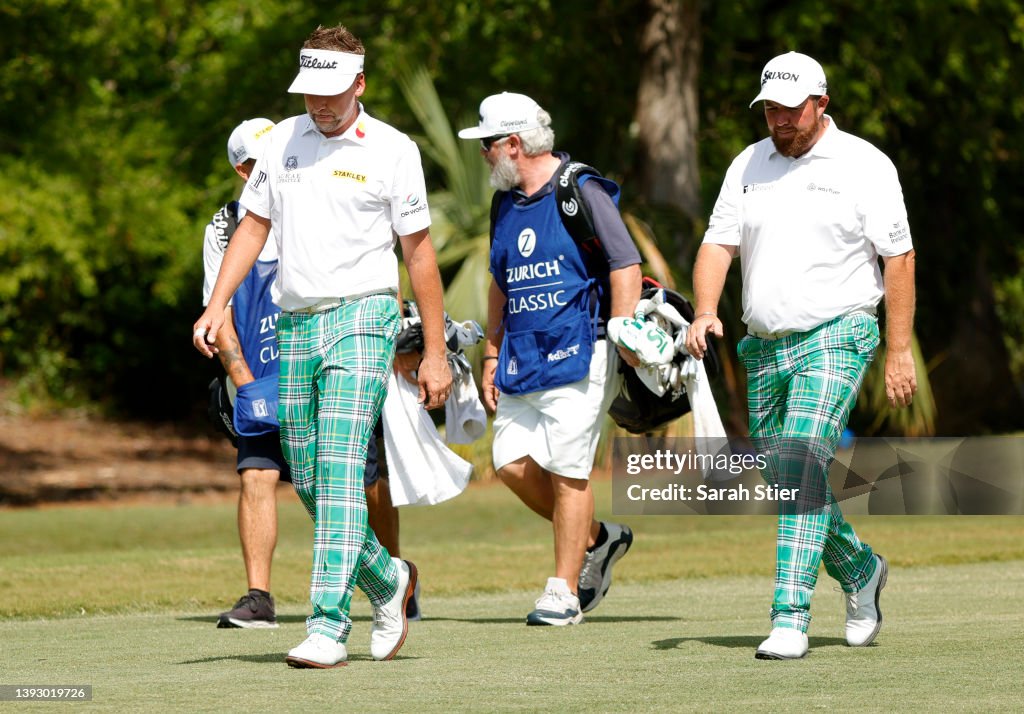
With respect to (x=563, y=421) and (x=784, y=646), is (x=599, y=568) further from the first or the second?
(x=784, y=646)

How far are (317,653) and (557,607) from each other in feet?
5.86

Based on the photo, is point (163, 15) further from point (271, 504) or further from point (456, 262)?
point (271, 504)

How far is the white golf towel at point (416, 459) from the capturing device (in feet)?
21.7

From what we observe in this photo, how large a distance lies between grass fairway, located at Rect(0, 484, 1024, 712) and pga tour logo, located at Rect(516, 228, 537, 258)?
154 centimetres

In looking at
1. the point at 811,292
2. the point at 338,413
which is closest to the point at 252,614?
the point at 338,413

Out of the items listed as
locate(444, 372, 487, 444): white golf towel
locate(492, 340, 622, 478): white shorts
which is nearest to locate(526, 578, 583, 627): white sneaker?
locate(492, 340, 622, 478): white shorts

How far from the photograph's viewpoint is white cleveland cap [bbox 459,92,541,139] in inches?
295

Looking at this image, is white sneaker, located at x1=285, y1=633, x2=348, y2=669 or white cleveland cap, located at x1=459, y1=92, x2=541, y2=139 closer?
white sneaker, located at x1=285, y1=633, x2=348, y2=669

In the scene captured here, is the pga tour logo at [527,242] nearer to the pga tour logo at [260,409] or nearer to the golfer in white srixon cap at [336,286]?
the pga tour logo at [260,409]

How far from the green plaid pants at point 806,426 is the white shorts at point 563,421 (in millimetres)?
1337

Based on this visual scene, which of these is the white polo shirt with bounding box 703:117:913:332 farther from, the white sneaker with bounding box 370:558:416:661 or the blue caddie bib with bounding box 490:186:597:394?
the white sneaker with bounding box 370:558:416:661

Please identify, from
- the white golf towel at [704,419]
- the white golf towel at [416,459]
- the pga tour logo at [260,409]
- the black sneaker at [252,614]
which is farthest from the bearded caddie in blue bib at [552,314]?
the black sneaker at [252,614]

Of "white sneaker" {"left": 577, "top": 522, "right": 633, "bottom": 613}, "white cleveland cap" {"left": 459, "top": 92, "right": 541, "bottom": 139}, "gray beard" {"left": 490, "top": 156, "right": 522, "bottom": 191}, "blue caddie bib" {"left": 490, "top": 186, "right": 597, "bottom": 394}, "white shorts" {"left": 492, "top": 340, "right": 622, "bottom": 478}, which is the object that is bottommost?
"white sneaker" {"left": 577, "top": 522, "right": 633, "bottom": 613}

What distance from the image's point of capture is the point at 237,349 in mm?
7695
